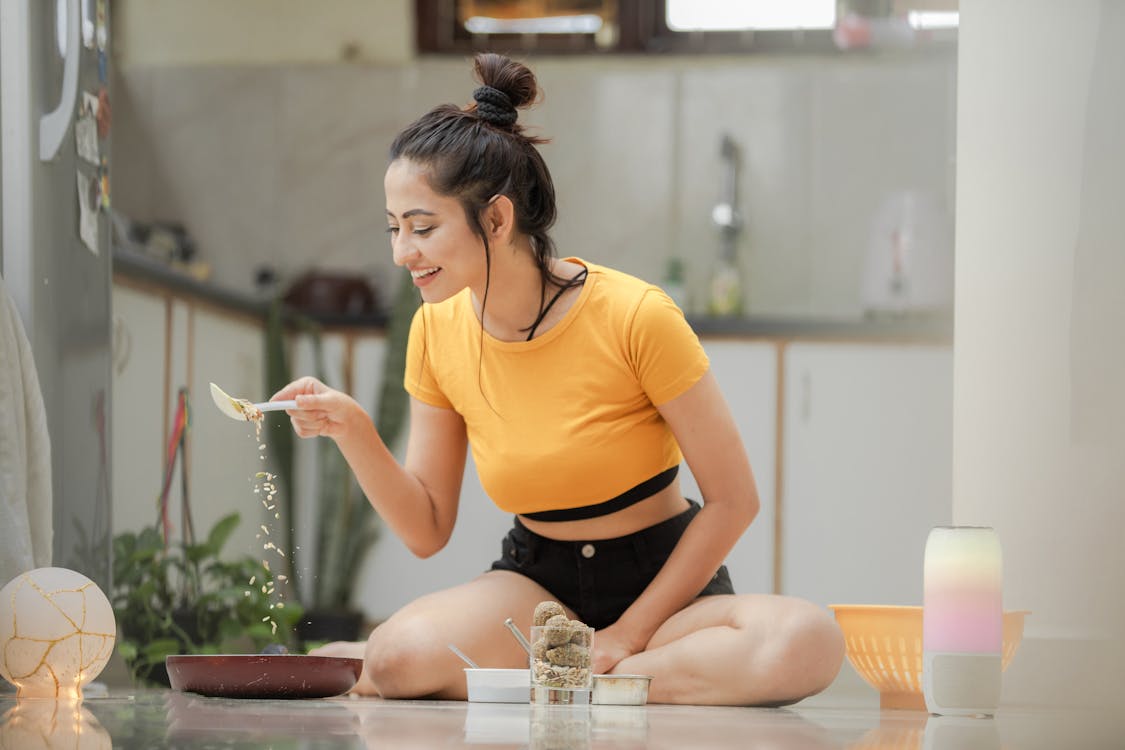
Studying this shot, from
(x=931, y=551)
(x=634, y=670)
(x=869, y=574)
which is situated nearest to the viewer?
(x=931, y=551)

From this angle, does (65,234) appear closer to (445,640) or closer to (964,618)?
(445,640)

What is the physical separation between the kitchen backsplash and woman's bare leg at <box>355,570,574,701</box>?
7.74ft

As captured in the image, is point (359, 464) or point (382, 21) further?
point (382, 21)

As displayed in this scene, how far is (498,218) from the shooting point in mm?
2047

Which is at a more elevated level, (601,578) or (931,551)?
(931,551)

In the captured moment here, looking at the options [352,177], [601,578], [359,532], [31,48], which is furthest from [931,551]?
[352,177]

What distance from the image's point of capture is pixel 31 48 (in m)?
2.27

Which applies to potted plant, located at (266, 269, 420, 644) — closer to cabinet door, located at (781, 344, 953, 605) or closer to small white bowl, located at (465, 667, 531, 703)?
cabinet door, located at (781, 344, 953, 605)

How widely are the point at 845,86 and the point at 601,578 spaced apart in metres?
2.60

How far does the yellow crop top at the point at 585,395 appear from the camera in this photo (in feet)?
6.84

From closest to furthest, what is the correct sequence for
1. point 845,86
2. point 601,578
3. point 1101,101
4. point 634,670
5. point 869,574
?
point 1101,101, point 634,670, point 601,578, point 869,574, point 845,86

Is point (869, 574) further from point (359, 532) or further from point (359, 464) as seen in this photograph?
point (359, 464)

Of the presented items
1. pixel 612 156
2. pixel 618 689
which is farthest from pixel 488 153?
pixel 612 156

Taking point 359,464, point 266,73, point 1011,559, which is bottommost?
point 1011,559
